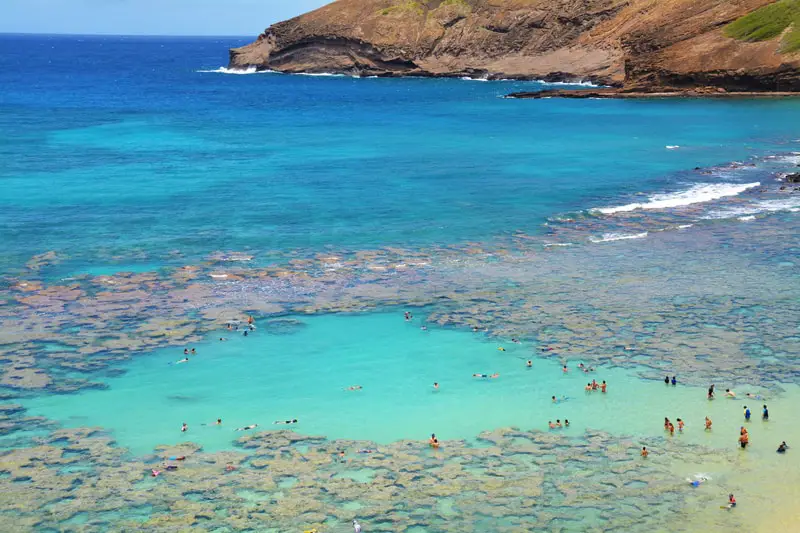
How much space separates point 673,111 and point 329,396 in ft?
287

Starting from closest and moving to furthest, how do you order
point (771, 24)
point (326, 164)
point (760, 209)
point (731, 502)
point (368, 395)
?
point (731, 502), point (368, 395), point (760, 209), point (326, 164), point (771, 24)

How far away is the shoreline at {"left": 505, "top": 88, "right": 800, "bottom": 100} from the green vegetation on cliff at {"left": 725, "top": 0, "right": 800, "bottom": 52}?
20.5ft

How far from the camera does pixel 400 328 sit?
4138 cm

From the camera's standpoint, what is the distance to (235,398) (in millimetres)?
34875

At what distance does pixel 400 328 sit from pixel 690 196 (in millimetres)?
32197

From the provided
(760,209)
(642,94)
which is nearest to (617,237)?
(760,209)

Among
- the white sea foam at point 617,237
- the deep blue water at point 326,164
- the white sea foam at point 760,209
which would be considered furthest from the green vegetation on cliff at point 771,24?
the white sea foam at point 617,237

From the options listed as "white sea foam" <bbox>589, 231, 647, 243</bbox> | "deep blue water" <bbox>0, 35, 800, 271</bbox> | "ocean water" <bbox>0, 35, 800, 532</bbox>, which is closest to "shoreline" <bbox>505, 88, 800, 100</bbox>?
"deep blue water" <bbox>0, 35, 800, 271</bbox>

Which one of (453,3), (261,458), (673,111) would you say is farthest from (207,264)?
(453,3)

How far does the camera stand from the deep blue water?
5672 centimetres

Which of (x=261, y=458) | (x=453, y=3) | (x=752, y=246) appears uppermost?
(x=453, y=3)

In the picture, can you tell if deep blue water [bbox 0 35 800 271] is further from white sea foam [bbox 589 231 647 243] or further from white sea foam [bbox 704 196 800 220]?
white sea foam [bbox 704 196 800 220]

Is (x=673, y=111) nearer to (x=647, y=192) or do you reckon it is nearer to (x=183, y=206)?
(x=647, y=192)

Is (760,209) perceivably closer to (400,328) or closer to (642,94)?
(400,328)
